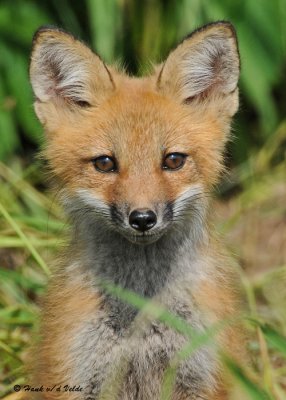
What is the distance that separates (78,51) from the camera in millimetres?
4891

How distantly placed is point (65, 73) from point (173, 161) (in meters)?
0.77

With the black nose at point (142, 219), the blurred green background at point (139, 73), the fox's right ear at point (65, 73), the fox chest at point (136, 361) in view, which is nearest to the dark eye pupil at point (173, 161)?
the black nose at point (142, 219)

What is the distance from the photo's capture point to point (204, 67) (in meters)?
5.00

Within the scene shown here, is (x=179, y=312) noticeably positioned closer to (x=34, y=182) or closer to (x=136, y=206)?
(x=136, y=206)

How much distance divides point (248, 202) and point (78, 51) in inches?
124

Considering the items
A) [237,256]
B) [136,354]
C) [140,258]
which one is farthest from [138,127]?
[237,256]

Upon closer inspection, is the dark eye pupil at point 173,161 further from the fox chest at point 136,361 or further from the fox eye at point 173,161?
the fox chest at point 136,361

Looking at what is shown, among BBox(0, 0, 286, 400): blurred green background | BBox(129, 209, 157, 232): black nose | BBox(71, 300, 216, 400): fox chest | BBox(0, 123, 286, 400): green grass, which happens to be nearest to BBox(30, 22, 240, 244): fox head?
BBox(129, 209, 157, 232): black nose

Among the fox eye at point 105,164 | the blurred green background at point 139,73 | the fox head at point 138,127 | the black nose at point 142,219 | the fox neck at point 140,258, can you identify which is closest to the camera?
the black nose at point 142,219

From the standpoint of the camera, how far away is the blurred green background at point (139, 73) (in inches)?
262

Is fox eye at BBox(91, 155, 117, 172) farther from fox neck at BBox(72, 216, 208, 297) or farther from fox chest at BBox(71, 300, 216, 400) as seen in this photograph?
fox chest at BBox(71, 300, 216, 400)

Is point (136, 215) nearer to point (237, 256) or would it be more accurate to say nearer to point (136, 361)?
point (136, 361)

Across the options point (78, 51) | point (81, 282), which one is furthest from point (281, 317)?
point (78, 51)

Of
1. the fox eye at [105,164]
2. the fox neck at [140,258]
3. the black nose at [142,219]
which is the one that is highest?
the fox eye at [105,164]
